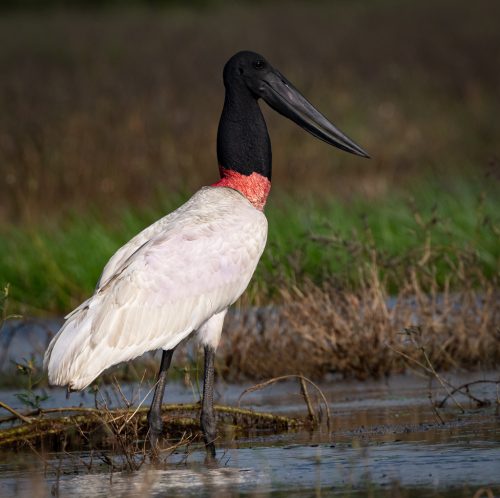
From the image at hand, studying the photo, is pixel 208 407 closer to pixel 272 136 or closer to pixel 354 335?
pixel 354 335

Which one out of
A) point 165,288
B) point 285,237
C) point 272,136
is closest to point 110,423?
point 165,288

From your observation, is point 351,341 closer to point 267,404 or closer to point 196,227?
point 267,404

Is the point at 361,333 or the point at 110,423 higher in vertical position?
the point at 361,333

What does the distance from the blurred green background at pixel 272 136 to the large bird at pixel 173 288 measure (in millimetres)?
1012

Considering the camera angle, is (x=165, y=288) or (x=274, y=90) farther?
(x=274, y=90)

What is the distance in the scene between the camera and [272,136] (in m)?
15.7

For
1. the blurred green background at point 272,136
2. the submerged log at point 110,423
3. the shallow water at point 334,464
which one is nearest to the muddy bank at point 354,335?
the blurred green background at point 272,136

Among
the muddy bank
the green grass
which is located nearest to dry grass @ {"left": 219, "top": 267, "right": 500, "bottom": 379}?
the muddy bank

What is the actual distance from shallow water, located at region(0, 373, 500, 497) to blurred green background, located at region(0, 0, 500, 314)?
1339 millimetres

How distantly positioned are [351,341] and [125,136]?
7695mm

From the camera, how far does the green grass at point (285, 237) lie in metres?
9.65

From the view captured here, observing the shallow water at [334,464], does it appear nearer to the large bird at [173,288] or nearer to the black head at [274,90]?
the large bird at [173,288]

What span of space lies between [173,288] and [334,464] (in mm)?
1244

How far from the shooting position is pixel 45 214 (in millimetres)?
13820
